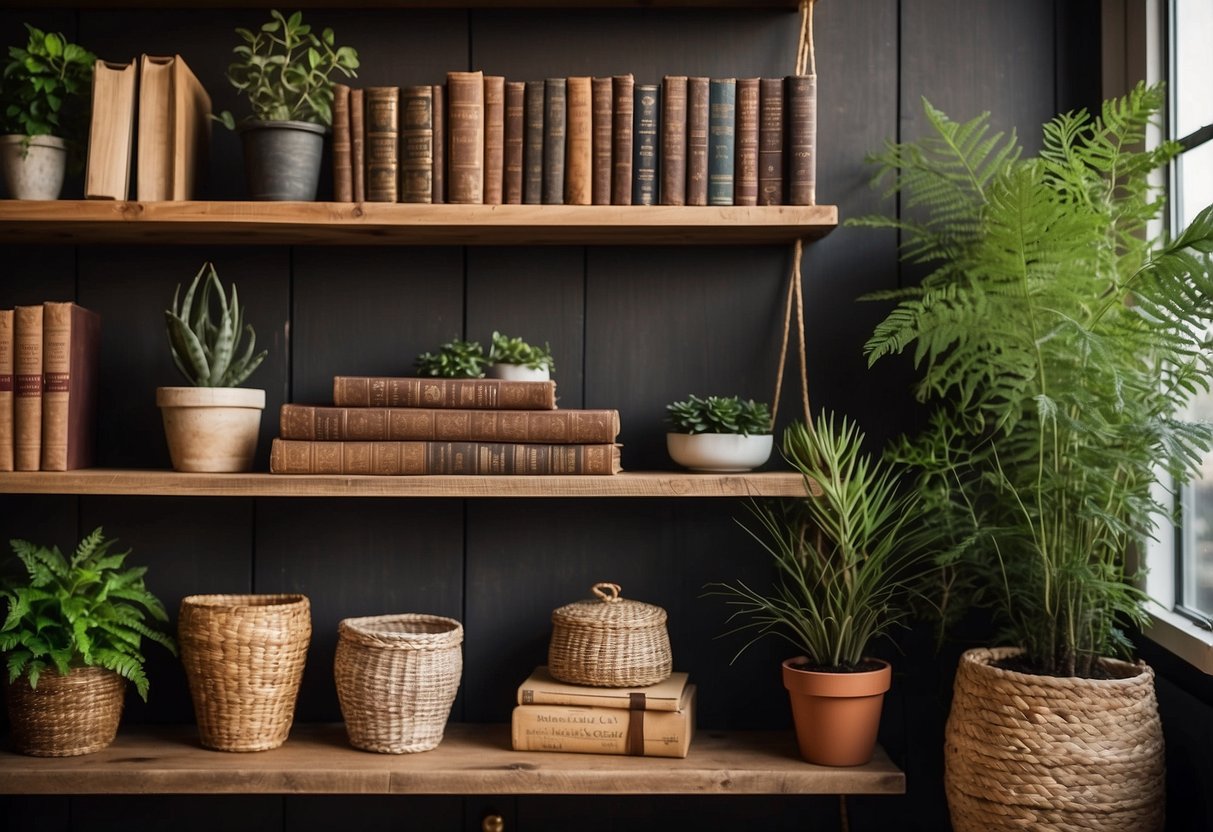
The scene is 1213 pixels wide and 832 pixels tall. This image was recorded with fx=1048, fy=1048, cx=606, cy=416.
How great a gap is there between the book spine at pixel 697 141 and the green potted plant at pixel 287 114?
0.58 metres

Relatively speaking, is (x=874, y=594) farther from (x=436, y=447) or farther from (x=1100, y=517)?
(x=436, y=447)

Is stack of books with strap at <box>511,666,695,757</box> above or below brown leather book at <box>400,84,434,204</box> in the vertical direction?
below

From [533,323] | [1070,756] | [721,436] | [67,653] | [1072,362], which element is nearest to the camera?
[1070,756]

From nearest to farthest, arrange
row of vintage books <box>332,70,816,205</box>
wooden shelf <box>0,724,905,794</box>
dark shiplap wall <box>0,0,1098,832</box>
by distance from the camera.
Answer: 1. wooden shelf <box>0,724,905,794</box>
2. row of vintage books <box>332,70,816,205</box>
3. dark shiplap wall <box>0,0,1098,832</box>

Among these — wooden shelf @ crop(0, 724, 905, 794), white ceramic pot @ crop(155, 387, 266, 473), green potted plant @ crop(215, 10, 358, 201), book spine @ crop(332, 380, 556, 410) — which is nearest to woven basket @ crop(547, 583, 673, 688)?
wooden shelf @ crop(0, 724, 905, 794)

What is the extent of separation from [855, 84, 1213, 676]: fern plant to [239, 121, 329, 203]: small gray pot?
3.24ft

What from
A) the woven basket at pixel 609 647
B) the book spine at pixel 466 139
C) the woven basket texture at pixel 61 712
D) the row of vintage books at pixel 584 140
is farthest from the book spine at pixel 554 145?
the woven basket texture at pixel 61 712

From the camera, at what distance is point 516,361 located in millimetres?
1796

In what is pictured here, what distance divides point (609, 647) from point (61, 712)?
2.89 ft

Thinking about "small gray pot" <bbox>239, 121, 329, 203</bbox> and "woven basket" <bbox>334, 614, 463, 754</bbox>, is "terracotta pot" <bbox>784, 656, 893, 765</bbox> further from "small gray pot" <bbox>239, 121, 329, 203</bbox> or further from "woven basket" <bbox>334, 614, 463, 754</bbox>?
"small gray pot" <bbox>239, 121, 329, 203</bbox>

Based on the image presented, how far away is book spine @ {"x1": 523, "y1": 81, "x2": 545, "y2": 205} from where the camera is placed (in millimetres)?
1730

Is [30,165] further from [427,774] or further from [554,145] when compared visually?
[427,774]

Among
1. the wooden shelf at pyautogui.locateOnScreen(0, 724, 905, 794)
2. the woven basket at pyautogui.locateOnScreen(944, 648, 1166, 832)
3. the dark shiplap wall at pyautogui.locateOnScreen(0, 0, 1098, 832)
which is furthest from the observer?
the dark shiplap wall at pyautogui.locateOnScreen(0, 0, 1098, 832)

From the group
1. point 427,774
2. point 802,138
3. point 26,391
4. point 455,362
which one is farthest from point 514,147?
point 427,774
